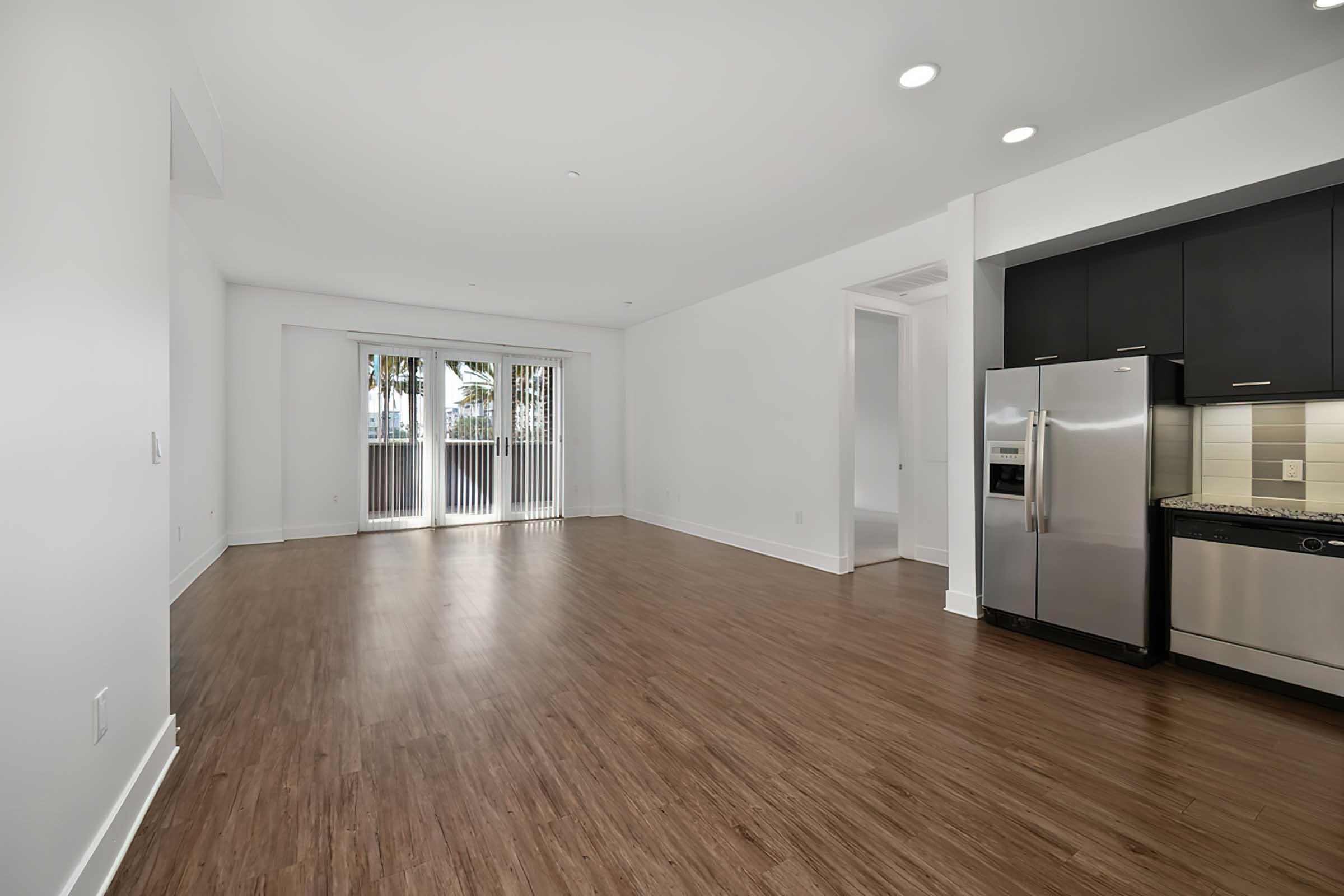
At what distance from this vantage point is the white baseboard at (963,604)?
12.9 ft

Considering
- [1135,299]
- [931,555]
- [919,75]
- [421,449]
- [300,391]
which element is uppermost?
[919,75]

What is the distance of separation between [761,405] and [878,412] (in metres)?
3.79

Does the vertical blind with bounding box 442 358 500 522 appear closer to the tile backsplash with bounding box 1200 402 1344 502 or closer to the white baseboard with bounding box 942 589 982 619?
the white baseboard with bounding box 942 589 982 619

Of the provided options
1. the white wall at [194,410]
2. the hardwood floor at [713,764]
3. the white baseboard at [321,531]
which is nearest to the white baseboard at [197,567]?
the white wall at [194,410]

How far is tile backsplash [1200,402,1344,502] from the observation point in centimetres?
296

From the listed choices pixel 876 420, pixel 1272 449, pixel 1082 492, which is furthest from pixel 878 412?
pixel 1272 449

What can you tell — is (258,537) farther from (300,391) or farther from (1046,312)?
(1046,312)

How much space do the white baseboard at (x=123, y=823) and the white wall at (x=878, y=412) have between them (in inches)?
321

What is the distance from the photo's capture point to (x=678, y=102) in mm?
2850

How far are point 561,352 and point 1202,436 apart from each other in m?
7.05

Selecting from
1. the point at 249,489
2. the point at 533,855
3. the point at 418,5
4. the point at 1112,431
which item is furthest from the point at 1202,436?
the point at 249,489

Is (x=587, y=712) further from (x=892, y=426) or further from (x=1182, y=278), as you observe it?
(x=892, y=426)

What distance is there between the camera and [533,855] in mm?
1700

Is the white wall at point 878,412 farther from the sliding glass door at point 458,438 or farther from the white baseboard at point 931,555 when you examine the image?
the sliding glass door at point 458,438
